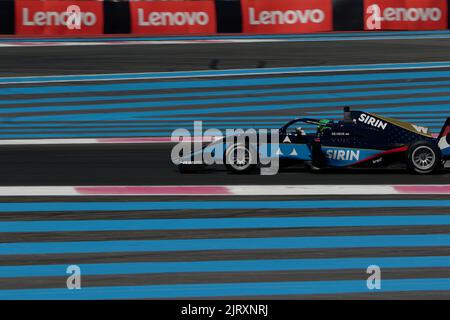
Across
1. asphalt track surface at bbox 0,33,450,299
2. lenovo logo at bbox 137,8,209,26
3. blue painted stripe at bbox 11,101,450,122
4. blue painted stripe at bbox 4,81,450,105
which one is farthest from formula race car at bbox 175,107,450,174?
lenovo logo at bbox 137,8,209,26

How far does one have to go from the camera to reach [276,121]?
56.5 ft

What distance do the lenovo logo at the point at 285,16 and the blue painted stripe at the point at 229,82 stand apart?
3643 millimetres

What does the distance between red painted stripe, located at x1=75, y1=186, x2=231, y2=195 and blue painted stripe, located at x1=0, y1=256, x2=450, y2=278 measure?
2.98 metres

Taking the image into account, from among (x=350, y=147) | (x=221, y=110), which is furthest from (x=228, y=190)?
(x=221, y=110)

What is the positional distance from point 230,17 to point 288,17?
4.75ft

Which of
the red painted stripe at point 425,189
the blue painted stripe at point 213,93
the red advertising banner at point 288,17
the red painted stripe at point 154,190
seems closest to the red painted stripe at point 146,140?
the blue painted stripe at point 213,93

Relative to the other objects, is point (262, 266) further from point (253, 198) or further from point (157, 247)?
point (253, 198)

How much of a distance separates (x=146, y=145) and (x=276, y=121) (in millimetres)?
3171

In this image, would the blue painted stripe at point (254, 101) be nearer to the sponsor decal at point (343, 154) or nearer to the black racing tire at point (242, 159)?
the black racing tire at point (242, 159)

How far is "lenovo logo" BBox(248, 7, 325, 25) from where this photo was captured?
23172mm

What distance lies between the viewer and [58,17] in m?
22.6

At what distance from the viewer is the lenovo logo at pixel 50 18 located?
22.4 metres

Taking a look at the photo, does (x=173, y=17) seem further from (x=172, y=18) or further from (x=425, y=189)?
(x=425, y=189)
